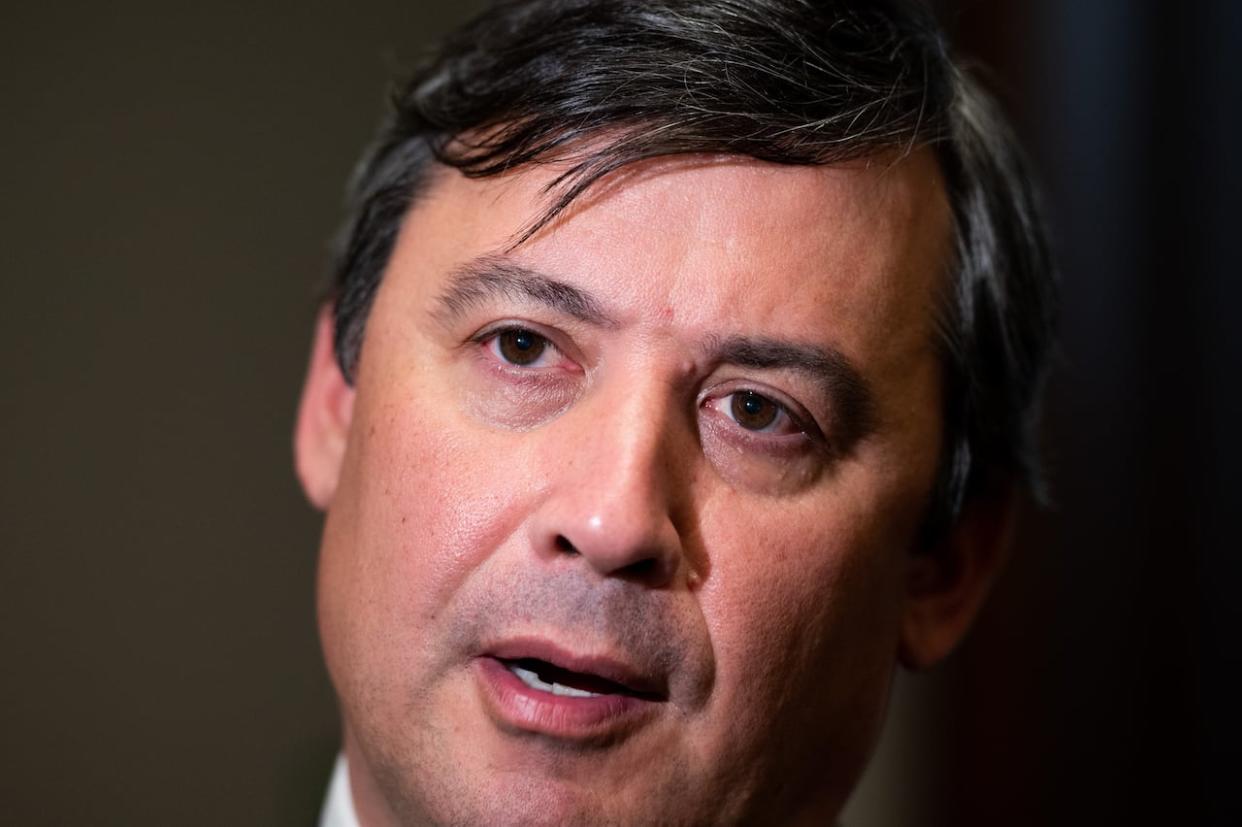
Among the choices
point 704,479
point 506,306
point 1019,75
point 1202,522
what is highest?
point 1019,75

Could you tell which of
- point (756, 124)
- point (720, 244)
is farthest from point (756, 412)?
point (756, 124)

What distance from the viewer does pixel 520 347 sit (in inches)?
48.1

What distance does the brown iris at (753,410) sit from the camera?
1.21 m

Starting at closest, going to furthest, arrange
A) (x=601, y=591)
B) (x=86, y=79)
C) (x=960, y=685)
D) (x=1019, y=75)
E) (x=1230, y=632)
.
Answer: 1. (x=601, y=591)
2. (x=86, y=79)
3. (x=1230, y=632)
4. (x=1019, y=75)
5. (x=960, y=685)

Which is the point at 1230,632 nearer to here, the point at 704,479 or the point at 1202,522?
the point at 1202,522

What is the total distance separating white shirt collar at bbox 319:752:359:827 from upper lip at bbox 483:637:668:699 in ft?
1.22

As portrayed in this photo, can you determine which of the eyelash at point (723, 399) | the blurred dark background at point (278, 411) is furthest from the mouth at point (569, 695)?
the blurred dark background at point (278, 411)

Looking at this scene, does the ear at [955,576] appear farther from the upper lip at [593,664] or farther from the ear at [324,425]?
the ear at [324,425]

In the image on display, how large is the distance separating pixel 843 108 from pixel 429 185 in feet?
1.37

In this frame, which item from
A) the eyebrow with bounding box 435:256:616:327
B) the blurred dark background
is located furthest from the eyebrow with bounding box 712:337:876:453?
the blurred dark background

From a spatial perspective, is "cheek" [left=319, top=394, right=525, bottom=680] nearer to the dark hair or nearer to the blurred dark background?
the dark hair

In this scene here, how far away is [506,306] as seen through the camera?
1.21 m

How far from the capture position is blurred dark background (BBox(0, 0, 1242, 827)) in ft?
5.63

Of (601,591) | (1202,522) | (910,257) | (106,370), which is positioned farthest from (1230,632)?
(106,370)
